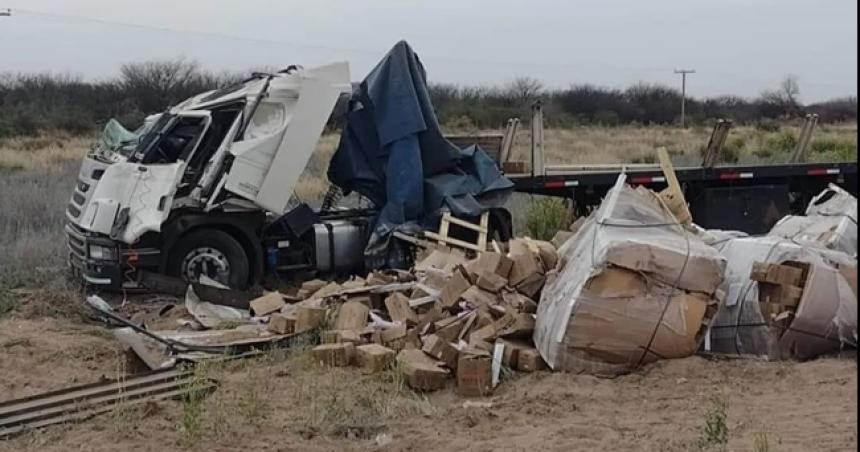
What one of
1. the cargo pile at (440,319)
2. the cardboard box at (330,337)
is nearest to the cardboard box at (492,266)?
the cargo pile at (440,319)

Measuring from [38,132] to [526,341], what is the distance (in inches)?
1865

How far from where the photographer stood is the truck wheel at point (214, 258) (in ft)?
39.7

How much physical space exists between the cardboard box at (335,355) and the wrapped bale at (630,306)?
4.89 feet

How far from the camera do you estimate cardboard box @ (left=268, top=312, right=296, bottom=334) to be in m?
10.0

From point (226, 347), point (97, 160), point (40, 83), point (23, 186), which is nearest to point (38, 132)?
point (40, 83)

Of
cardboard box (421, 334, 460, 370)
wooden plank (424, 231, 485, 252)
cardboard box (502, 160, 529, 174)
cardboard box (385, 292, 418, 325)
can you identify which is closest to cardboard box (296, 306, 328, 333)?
cardboard box (385, 292, 418, 325)

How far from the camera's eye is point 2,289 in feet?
39.9

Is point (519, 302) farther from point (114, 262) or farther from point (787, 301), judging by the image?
point (114, 262)

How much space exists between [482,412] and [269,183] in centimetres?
541

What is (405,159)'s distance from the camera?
13.1 meters

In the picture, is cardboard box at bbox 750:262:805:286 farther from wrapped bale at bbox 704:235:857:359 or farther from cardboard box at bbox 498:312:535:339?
cardboard box at bbox 498:312:535:339

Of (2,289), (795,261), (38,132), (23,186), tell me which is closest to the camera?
(795,261)

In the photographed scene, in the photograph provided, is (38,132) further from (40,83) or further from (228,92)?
(228,92)

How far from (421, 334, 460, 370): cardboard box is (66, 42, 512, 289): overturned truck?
12.3ft
